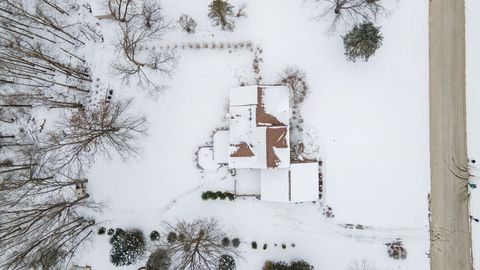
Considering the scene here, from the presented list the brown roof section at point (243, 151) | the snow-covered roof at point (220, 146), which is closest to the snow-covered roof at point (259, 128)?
the brown roof section at point (243, 151)

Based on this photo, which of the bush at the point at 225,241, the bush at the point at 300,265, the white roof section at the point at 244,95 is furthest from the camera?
the bush at the point at 225,241

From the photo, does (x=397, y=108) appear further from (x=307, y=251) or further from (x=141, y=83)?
(x=141, y=83)

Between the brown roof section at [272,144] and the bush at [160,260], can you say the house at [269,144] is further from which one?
the bush at [160,260]

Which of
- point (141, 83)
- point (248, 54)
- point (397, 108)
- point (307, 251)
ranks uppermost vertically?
point (248, 54)

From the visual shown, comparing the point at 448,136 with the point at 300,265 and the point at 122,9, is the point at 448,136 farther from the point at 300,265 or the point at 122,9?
the point at 122,9

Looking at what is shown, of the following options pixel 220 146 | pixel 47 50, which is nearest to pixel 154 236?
pixel 220 146

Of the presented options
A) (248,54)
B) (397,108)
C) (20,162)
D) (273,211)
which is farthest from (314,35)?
(20,162)
